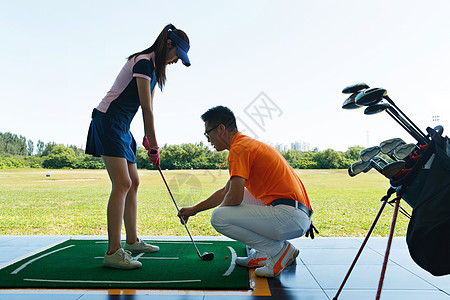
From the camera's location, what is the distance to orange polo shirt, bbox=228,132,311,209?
191cm

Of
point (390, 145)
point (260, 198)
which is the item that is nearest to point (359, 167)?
point (390, 145)

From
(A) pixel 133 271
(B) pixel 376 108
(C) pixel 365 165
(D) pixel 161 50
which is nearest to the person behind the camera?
(B) pixel 376 108

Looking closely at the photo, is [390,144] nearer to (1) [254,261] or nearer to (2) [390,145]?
(2) [390,145]

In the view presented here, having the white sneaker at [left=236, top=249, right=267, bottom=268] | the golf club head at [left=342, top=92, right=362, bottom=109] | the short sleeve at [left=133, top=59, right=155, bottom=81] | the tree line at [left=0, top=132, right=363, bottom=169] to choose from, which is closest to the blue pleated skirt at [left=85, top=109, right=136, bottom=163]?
the short sleeve at [left=133, top=59, right=155, bottom=81]

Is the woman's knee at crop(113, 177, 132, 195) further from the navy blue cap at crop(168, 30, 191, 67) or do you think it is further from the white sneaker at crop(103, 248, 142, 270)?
the navy blue cap at crop(168, 30, 191, 67)

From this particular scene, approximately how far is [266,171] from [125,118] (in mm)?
1004

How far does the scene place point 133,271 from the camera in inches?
82.3

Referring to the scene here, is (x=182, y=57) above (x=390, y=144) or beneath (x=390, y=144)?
above

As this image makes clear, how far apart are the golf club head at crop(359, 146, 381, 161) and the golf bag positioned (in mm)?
152

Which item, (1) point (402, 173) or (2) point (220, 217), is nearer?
(1) point (402, 173)

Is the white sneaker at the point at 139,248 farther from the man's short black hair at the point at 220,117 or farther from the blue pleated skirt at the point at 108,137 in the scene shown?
the man's short black hair at the point at 220,117

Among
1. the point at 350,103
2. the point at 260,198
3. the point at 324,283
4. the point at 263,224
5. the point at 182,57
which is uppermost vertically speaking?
the point at 182,57

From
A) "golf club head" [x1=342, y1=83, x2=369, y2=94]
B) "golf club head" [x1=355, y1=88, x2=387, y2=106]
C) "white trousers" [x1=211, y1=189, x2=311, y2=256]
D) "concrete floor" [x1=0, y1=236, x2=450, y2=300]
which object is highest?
"golf club head" [x1=342, y1=83, x2=369, y2=94]

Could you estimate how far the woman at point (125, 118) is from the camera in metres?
2.14
